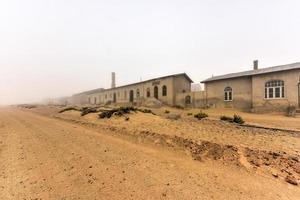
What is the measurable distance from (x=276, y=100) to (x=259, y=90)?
2.24 m

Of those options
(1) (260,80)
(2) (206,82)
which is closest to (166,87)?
(2) (206,82)

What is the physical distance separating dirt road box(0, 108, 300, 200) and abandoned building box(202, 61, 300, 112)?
19073 millimetres

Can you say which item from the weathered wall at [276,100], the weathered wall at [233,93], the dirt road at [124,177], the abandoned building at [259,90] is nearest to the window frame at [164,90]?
the weathered wall at [233,93]

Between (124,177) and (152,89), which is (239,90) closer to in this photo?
(152,89)

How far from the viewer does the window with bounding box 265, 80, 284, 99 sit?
19.8 m

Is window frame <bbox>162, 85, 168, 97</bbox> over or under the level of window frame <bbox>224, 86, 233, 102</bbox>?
over

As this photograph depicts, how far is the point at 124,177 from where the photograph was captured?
186 inches

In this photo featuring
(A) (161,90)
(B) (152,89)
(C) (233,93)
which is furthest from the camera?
(B) (152,89)

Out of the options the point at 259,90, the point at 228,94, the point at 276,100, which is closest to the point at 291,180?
the point at 276,100

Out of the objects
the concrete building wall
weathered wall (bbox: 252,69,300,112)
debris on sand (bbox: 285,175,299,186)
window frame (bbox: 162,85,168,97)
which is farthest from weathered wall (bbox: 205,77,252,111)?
debris on sand (bbox: 285,175,299,186)

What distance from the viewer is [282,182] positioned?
179 inches

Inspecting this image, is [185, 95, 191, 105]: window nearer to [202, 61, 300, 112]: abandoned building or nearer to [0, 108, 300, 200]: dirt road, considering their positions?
[202, 61, 300, 112]: abandoned building

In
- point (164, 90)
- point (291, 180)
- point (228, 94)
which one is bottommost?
point (291, 180)

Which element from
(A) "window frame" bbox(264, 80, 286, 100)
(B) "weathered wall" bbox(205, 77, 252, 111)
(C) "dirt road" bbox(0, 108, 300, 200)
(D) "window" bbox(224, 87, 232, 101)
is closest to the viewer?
(C) "dirt road" bbox(0, 108, 300, 200)
